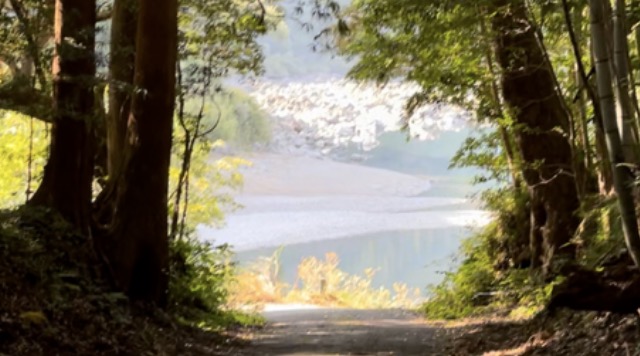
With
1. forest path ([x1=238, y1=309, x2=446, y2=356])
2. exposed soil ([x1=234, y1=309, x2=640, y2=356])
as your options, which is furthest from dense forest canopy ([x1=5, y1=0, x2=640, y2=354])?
forest path ([x1=238, y1=309, x2=446, y2=356])

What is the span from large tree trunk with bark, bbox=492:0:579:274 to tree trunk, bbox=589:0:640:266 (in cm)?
638

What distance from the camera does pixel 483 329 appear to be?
9.72 m

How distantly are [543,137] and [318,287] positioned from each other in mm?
17350

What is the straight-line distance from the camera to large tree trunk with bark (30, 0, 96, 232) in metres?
8.22

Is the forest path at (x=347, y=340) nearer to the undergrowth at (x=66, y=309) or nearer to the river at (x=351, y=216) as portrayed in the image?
the undergrowth at (x=66, y=309)

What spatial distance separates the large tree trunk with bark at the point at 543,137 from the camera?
11.1 metres

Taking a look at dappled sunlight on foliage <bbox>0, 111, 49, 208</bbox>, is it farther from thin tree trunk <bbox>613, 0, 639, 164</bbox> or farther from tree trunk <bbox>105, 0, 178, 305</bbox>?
thin tree trunk <bbox>613, 0, 639, 164</bbox>

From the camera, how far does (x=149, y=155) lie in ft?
32.5

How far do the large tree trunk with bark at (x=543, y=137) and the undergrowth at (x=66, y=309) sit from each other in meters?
5.23

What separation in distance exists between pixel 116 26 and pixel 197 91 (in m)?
3.19

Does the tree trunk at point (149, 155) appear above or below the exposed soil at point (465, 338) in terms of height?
above

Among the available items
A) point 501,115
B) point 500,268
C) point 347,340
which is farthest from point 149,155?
point 500,268

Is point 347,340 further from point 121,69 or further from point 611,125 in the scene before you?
point 611,125

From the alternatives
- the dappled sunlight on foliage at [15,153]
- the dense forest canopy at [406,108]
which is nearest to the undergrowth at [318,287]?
the dappled sunlight on foliage at [15,153]
